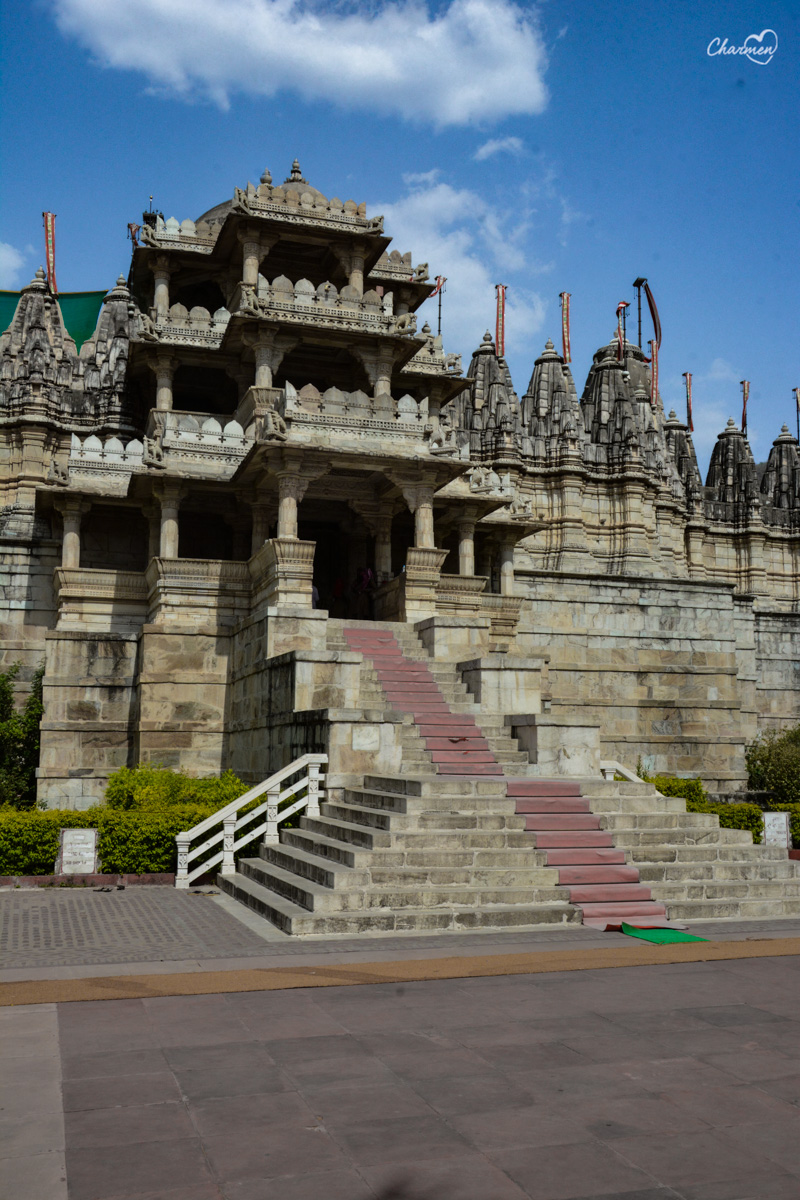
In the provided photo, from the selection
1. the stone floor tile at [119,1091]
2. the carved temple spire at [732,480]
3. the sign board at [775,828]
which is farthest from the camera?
the carved temple spire at [732,480]

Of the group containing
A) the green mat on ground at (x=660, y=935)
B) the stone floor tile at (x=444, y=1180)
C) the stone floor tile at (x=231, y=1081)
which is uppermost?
the green mat on ground at (x=660, y=935)

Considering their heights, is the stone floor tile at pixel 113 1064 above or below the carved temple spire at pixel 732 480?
below

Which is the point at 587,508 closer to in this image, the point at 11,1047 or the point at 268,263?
the point at 268,263

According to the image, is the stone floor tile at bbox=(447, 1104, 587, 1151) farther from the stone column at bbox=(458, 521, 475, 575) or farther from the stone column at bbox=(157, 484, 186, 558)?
the stone column at bbox=(458, 521, 475, 575)

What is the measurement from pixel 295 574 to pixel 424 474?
379cm

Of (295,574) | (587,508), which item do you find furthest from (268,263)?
(587,508)

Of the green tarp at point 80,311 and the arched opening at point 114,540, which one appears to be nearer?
the arched opening at point 114,540

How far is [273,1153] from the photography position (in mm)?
5375

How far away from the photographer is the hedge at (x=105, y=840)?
1502cm

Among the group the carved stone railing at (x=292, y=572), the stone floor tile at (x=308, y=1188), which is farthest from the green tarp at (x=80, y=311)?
the stone floor tile at (x=308, y=1188)

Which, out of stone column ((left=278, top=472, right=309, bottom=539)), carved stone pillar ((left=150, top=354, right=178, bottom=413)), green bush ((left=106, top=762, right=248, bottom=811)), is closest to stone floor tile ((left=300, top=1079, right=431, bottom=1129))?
green bush ((left=106, top=762, right=248, bottom=811))

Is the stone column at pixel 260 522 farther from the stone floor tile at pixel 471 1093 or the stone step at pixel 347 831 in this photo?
the stone floor tile at pixel 471 1093

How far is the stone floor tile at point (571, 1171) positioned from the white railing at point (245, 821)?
991cm

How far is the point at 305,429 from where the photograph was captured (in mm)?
22016
